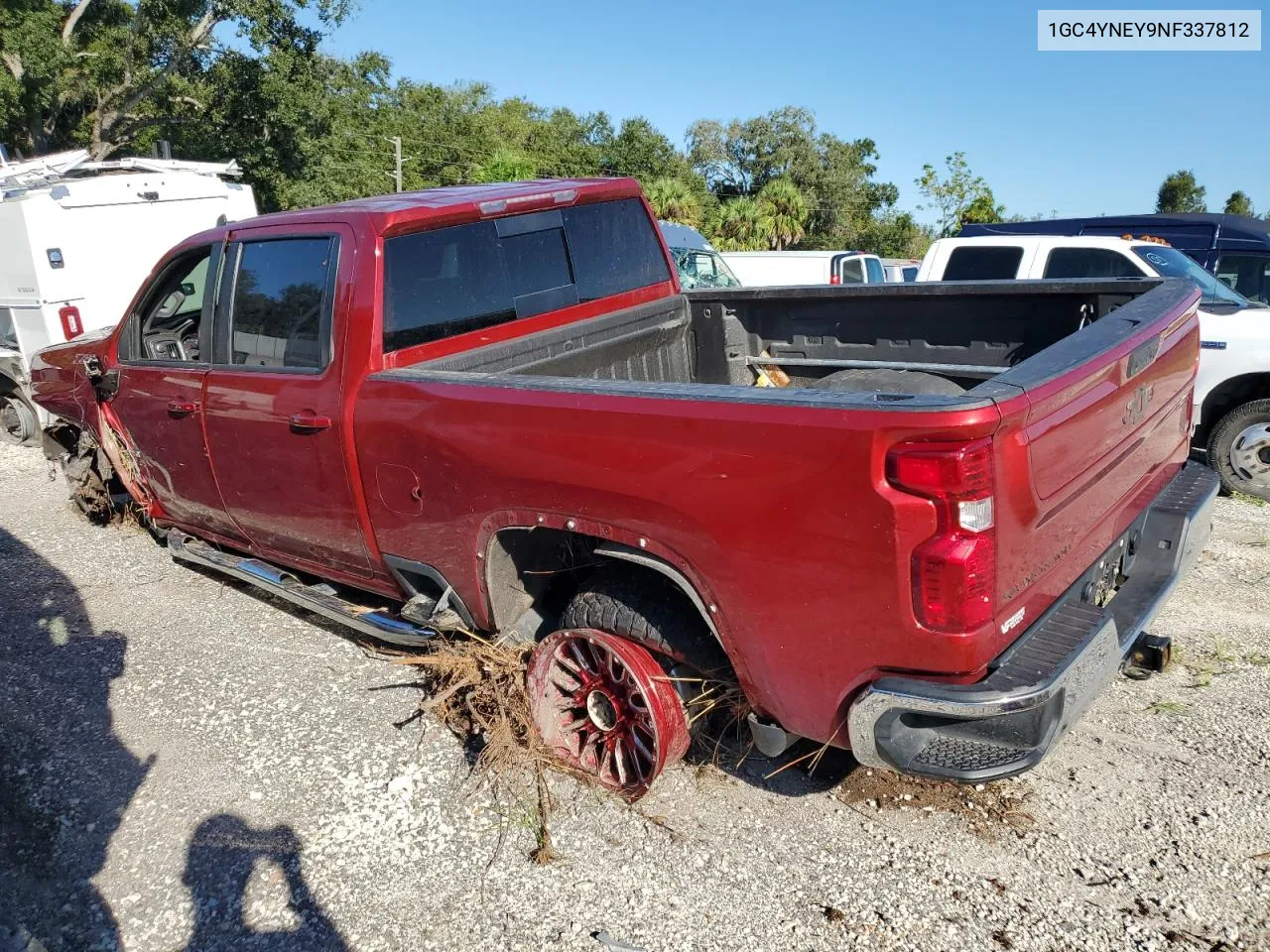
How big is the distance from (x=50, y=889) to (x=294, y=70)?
2230 centimetres

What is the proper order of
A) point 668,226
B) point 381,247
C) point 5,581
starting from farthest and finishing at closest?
point 668,226 < point 5,581 < point 381,247

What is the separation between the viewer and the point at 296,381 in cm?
379

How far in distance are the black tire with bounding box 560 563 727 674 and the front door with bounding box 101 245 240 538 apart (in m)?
2.24

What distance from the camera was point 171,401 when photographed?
4.55 meters

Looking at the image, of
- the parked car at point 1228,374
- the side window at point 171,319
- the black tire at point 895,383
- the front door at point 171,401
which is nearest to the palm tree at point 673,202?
the parked car at point 1228,374

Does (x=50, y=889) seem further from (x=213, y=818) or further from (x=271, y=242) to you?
(x=271, y=242)

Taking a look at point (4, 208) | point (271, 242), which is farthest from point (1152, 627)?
point (4, 208)

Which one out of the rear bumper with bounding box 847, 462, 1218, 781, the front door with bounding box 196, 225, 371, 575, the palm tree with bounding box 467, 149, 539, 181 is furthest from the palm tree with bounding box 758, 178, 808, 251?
the rear bumper with bounding box 847, 462, 1218, 781

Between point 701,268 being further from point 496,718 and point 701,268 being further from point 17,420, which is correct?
point 496,718

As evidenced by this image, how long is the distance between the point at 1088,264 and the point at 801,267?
8011 millimetres

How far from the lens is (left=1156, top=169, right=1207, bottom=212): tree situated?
41.9 m

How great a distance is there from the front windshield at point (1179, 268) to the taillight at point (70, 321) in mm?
9081

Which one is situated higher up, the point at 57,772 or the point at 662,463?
the point at 662,463

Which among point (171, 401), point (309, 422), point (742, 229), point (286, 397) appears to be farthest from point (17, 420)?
point (742, 229)
